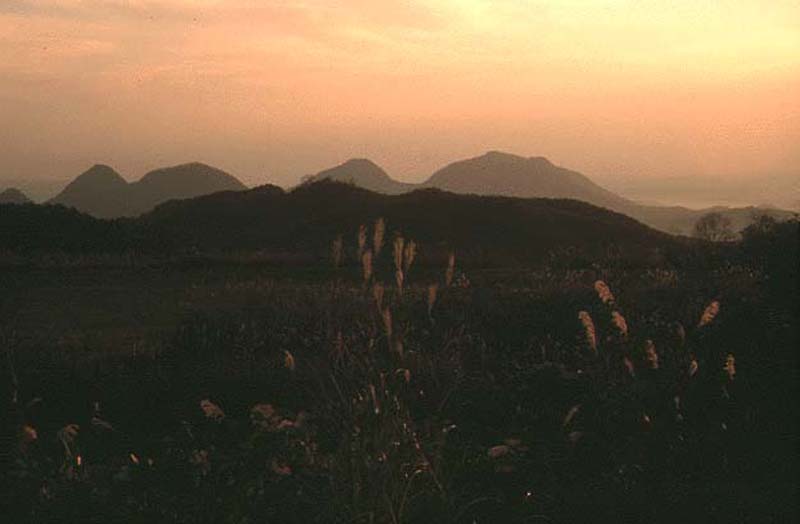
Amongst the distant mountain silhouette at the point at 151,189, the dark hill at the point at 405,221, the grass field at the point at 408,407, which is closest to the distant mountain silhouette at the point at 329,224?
the dark hill at the point at 405,221

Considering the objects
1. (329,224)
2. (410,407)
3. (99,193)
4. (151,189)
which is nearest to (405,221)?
(329,224)

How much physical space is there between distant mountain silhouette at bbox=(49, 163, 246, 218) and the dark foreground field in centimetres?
6807

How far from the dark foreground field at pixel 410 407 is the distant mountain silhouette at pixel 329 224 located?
9.82 m

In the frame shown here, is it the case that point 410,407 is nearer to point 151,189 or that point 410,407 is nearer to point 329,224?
point 329,224

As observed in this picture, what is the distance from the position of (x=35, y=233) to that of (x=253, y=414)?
1730 centimetres

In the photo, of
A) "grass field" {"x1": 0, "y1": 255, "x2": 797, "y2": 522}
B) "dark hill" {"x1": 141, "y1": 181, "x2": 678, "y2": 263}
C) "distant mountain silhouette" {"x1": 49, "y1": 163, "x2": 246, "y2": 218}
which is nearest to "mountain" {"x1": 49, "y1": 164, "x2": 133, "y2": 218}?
"distant mountain silhouette" {"x1": 49, "y1": 163, "x2": 246, "y2": 218}

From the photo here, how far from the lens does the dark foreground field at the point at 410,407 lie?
4488mm

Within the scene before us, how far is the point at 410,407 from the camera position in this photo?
20.7ft

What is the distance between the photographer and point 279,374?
7254 millimetres

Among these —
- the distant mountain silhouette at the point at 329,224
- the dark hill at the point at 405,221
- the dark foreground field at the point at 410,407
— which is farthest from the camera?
the dark hill at the point at 405,221

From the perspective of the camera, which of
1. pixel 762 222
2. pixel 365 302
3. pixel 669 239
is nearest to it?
pixel 365 302

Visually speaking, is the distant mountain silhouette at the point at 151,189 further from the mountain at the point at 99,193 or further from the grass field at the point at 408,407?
the grass field at the point at 408,407

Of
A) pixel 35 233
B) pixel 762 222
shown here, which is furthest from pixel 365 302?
pixel 35 233

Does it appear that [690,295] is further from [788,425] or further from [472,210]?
[472,210]
